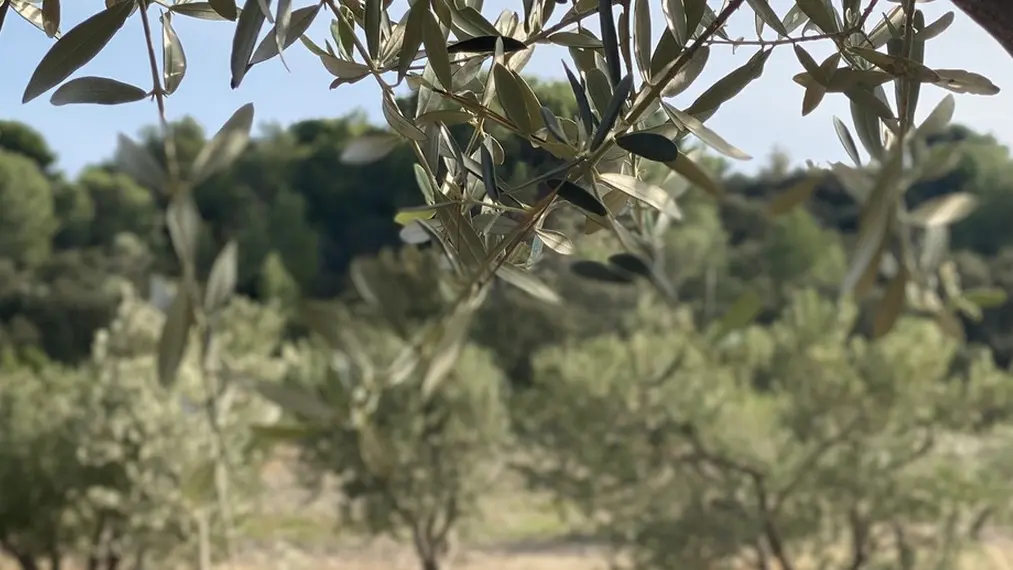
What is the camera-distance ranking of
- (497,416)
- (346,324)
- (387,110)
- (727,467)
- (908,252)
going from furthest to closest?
(497,416)
(727,467)
(346,324)
(387,110)
(908,252)

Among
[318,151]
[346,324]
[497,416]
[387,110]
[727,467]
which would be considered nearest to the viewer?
[387,110]

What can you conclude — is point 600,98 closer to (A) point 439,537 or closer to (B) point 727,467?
(B) point 727,467

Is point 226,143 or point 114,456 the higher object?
point 114,456

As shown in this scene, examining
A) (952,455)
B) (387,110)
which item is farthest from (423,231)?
(952,455)

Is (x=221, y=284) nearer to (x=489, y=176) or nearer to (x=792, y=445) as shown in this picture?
(x=489, y=176)

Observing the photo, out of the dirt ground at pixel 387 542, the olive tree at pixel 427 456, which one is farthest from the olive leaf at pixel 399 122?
the dirt ground at pixel 387 542

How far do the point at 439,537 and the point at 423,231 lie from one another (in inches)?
82.2

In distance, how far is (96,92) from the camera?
0.68 feet

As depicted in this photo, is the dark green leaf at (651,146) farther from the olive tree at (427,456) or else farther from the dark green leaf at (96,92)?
the olive tree at (427,456)

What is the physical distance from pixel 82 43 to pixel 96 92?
0.06 ft

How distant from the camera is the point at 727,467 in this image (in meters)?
1.81

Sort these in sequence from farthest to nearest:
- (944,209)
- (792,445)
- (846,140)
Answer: (792,445)
(846,140)
(944,209)

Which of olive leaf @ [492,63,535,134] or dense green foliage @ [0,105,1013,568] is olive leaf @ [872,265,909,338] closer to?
olive leaf @ [492,63,535,134]

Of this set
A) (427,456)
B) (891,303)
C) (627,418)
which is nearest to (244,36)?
(891,303)
